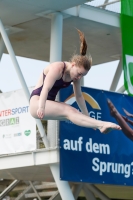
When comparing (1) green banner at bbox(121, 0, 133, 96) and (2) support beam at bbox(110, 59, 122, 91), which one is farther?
(2) support beam at bbox(110, 59, 122, 91)

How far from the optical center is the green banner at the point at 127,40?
2061 cm

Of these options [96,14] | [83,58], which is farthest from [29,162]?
[83,58]

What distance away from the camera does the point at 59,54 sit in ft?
65.7

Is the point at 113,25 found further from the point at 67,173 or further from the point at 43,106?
the point at 43,106

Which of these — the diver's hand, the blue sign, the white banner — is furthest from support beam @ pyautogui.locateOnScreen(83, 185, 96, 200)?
the diver's hand

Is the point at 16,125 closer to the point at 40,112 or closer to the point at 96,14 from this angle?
the point at 96,14

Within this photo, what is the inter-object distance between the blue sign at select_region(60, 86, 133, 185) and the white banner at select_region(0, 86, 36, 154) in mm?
1164

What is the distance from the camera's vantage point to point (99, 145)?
19.4 metres

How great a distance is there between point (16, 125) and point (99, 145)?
251 centimetres

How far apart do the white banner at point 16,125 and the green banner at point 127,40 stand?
3309 millimetres

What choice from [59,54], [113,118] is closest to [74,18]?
[59,54]

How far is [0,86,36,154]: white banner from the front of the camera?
19375mm

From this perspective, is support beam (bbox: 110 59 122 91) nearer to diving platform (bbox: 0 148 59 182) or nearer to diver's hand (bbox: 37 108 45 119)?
diving platform (bbox: 0 148 59 182)

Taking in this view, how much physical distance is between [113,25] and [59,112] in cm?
1038
